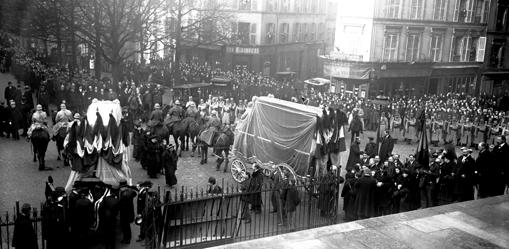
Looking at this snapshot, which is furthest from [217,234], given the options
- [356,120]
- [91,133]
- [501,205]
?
[356,120]

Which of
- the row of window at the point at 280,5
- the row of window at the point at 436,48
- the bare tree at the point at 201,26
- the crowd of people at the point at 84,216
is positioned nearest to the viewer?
the crowd of people at the point at 84,216

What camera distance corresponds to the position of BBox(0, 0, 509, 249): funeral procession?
1052 centimetres

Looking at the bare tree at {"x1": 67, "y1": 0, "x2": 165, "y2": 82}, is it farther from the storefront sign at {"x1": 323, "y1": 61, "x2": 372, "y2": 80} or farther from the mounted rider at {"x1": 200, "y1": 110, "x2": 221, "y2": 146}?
the storefront sign at {"x1": 323, "y1": 61, "x2": 372, "y2": 80}

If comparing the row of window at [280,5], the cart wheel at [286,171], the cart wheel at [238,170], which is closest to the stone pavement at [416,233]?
the cart wheel at [286,171]

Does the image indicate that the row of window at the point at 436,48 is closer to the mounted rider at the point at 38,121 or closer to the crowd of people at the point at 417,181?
the crowd of people at the point at 417,181

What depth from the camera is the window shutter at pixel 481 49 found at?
3566 cm

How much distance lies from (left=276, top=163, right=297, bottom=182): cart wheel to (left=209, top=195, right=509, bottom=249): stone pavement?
4194 millimetres

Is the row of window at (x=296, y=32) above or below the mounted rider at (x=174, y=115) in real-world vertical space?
above

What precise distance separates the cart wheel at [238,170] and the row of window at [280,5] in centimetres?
2497

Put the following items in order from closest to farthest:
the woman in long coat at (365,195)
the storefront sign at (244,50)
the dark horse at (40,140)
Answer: the woman in long coat at (365,195), the dark horse at (40,140), the storefront sign at (244,50)

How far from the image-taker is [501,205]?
11.6 meters

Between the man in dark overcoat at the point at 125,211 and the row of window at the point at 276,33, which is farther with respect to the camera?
the row of window at the point at 276,33

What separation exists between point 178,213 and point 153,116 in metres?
8.87

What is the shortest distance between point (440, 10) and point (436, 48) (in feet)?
8.75
